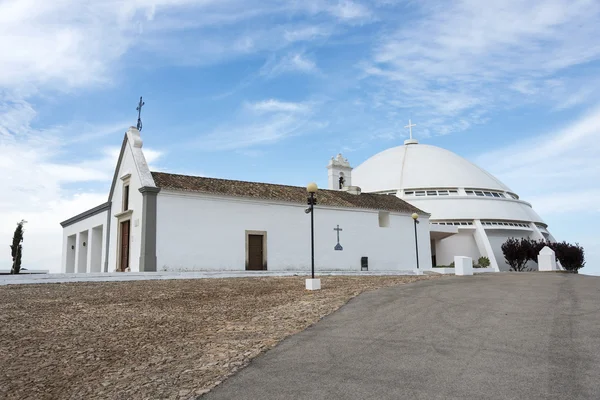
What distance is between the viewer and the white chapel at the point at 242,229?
891 inches

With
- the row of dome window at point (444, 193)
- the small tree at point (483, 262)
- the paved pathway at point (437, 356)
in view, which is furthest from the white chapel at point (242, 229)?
the paved pathway at point (437, 356)

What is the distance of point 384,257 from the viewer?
30531 mm

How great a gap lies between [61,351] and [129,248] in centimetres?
1686

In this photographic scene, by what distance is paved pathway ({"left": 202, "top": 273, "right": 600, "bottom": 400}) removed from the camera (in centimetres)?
548

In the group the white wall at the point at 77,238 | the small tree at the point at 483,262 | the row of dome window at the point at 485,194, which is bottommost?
the small tree at the point at 483,262

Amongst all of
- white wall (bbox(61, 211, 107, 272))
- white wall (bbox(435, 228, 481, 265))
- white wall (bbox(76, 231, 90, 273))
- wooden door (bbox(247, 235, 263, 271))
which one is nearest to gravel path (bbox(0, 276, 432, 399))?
wooden door (bbox(247, 235, 263, 271))

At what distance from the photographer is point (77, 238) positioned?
30812 millimetres

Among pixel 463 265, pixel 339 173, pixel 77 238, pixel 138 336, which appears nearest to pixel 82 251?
pixel 77 238

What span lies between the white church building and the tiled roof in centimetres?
7

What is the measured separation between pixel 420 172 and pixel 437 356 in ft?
140

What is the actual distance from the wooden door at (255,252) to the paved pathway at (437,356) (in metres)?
15.2

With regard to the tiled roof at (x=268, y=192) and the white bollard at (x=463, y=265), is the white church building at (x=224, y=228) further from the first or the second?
the white bollard at (x=463, y=265)

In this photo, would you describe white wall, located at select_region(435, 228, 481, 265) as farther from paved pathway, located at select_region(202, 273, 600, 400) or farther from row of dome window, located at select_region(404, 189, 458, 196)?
paved pathway, located at select_region(202, 273, 600, 400)

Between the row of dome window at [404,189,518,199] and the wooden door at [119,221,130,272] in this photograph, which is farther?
the row of dome window at [404,189,518,199]
